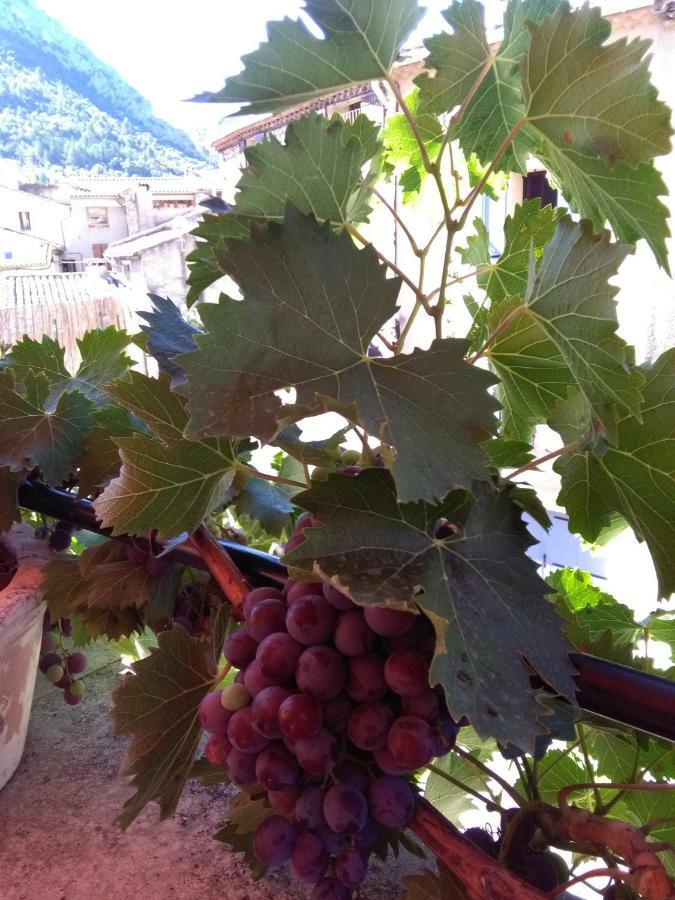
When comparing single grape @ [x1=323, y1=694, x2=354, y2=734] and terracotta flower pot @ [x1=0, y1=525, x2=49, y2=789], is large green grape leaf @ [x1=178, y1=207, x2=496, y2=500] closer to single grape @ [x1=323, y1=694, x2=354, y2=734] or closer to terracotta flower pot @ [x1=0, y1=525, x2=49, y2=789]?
single grape @ [x1=323, y1=694, x2=354, y2=734]

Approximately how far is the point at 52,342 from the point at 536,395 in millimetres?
410

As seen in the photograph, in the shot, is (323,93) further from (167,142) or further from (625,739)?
(167,142)

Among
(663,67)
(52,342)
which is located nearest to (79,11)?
(663,67)

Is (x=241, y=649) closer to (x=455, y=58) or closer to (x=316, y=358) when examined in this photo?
(x=316, y=358)

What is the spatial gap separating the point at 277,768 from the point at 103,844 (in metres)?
0.31

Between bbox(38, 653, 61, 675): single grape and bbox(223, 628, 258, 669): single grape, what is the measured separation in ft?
1.53

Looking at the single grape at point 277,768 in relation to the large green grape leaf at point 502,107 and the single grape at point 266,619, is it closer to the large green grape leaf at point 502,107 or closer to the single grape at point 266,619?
the single grape at point 266,619

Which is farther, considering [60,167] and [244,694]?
[60,167]

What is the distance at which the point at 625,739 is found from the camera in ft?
1.28

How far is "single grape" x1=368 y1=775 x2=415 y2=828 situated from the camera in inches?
11.5

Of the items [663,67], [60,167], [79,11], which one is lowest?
[60,167]

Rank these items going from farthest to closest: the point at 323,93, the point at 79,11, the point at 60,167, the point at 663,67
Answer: the point at 79,11
the point at 60,167
the point at 663,67
the point at 323,93

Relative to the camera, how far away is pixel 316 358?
267 mm

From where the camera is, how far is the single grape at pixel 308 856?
12.1 inches
